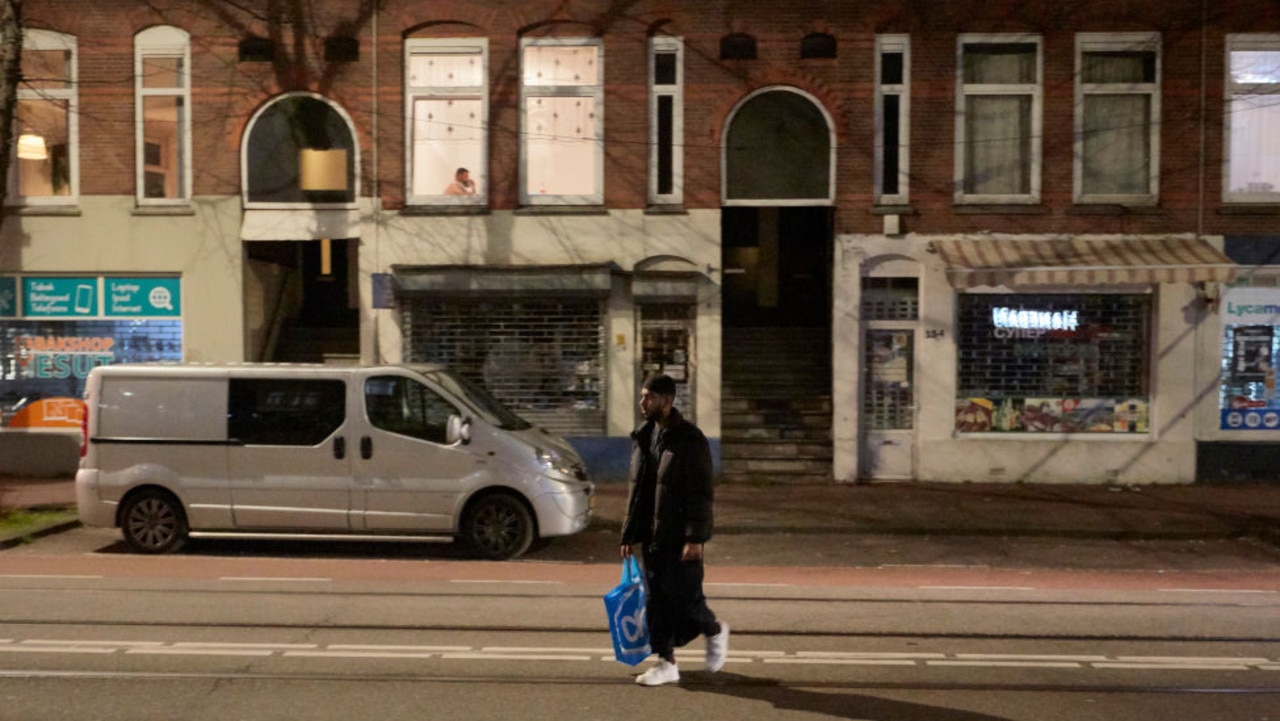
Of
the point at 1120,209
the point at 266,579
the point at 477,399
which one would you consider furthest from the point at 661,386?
the point at 1120,209

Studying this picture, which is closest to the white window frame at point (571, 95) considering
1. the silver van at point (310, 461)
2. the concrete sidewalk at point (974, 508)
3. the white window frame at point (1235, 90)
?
the concrete sidewalk at point (974, 508)

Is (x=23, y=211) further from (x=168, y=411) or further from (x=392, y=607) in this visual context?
(x=392, y=607)

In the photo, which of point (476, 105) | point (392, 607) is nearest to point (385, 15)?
point (476, 105)

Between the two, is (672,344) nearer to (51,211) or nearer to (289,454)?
(289,454)

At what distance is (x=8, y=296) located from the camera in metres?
18.6

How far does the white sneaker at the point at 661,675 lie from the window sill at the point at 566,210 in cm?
1181

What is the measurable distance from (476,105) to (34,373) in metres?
7.85

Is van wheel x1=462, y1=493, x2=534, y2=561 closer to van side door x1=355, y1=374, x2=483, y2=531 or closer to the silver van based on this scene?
the silver van

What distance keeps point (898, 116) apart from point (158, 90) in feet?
36.1

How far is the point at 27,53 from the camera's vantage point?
18.5 metres

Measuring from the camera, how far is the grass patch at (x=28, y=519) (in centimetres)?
1352

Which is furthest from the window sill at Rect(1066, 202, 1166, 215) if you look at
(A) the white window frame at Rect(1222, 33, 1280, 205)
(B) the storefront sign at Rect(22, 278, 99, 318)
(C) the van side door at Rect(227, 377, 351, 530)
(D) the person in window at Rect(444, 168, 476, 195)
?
(B) the storefront sign at Rect(22, 278, 99, 318)

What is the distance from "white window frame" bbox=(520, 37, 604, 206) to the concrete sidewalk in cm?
427

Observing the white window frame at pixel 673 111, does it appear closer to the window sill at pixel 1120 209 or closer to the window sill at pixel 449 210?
the window sill at pixel 449 210
